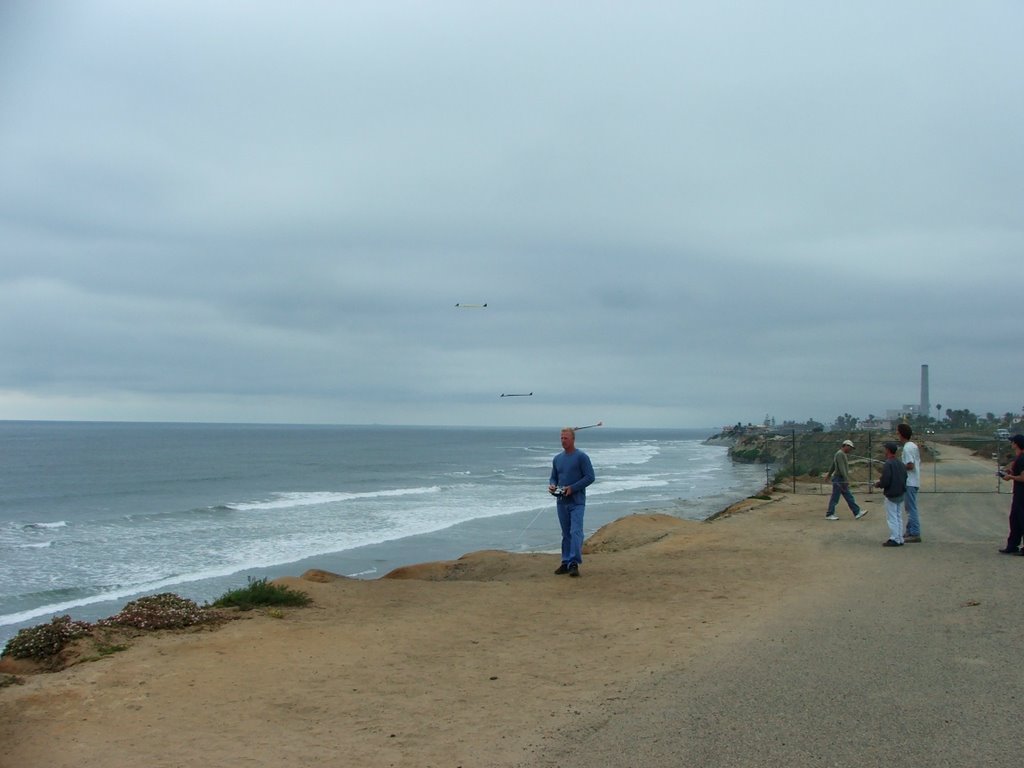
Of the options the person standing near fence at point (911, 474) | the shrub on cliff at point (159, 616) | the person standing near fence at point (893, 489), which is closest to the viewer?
the shrub on cliff at point (159, 616)

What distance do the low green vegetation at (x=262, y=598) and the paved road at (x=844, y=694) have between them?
491 centimetres

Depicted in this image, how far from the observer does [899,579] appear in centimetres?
983

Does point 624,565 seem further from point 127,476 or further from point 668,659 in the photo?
point 127,476

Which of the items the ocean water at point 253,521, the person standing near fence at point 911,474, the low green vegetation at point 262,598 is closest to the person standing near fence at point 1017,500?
the person standing near fence at point 911,474

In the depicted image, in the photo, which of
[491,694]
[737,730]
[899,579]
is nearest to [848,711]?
[737,730]

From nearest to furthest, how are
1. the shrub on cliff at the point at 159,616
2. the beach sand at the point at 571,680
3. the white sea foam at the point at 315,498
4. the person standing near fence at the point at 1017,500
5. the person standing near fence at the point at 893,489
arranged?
the beach sand at the point at 571,680 → the shrub on cliff at the point at 159,616 → the person standing near fence at the point at 1017,500 → the person standing near fence at the point at 893,489 → the white sea foam at the point at 315,498

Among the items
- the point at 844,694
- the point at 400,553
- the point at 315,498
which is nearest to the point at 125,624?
the point at 844,694

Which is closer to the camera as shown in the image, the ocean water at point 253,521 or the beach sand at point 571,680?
the beach sand at point 571,680

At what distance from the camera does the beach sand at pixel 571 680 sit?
15.4ft

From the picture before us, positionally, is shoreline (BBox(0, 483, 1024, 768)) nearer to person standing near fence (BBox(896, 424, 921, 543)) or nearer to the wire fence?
person standing near fence (BBox(896, 424, 921, 543))

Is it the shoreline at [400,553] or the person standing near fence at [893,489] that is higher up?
the person standing near fence at [893,489]

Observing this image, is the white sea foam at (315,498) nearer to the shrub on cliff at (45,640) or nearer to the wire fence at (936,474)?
the wire fence at (936,474)

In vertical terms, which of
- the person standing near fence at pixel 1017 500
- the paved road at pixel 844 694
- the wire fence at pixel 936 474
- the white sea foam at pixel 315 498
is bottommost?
the white sea foam at pixel 315 498

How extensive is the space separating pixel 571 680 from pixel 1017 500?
8575 mm
